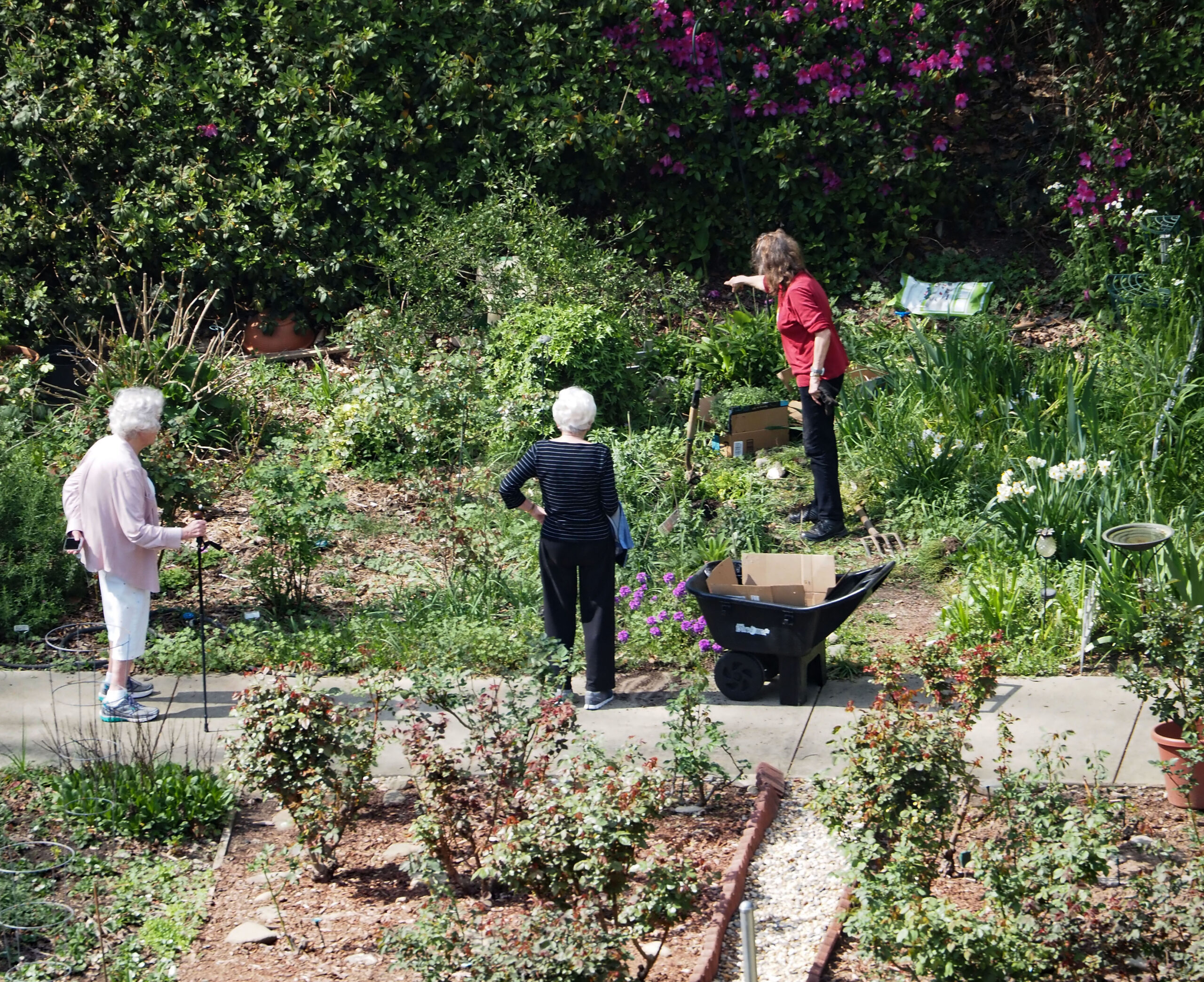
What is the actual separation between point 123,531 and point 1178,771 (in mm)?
4488

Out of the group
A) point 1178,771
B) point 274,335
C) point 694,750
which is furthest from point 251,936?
point 274,335

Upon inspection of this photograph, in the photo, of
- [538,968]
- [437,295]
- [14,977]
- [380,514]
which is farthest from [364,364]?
[538,968]

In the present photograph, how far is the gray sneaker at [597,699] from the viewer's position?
236 inches

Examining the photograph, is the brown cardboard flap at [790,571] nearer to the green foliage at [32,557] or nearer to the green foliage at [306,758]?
the green foliage at [306,758]

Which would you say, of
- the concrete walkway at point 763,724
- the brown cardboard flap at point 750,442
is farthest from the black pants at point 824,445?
the concrete walkway at point 763,724

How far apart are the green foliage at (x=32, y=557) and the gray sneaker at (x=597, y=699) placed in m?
3.10

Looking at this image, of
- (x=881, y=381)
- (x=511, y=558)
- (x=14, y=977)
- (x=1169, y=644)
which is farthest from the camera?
(x=881, y=381)

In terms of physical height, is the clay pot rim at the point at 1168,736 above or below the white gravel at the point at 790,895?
above

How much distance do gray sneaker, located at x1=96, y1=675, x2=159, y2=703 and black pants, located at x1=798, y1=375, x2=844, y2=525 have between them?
153 inches

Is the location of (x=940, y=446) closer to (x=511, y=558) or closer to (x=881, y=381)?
(x=881, y=381)

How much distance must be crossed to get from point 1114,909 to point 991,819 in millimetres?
1032

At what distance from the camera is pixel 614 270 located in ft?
33.8

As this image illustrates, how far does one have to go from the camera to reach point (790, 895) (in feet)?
15.0

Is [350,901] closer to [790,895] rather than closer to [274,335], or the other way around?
[790,895]
